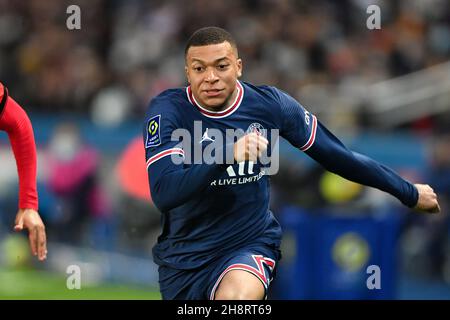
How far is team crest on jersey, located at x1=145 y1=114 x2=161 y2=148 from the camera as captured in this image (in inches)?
258

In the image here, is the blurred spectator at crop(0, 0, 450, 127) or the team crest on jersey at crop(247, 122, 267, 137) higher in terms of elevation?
the blurred spectator at crop(0, 0, 450, 127)

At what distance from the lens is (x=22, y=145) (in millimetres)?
6977

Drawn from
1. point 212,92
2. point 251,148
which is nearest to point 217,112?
point 212,92

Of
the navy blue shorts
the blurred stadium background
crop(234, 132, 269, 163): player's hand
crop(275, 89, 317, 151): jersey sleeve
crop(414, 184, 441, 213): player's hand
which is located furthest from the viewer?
the blurred stadium background

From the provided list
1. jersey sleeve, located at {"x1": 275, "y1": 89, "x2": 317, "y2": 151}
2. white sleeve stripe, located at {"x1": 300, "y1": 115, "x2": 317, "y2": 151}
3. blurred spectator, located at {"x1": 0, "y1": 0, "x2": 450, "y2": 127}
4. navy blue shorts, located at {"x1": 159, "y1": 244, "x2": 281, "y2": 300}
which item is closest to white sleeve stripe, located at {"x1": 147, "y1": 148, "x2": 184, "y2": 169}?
navy blue shorts, located at {"x1": 159, "y1": 244, "x2": 281, "y2": 300}

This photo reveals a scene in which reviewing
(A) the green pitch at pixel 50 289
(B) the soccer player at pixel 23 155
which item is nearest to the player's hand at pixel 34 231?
(B) the soccer player at pixel 23 155

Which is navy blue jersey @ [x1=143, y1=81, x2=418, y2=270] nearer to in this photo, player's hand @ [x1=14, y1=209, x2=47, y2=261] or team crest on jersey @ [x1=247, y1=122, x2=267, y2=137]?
team crest on jersey @ [x1=247, y1=122, x2=267, y2=137]

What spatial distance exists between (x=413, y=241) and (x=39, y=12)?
741 centimetres

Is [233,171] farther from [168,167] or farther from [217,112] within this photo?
[168,167]

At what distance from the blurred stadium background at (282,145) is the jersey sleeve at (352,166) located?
418 cm

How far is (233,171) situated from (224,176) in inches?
2.5

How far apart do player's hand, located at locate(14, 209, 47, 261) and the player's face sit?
4.04 ft

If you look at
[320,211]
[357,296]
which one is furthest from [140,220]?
[357,296]
